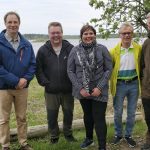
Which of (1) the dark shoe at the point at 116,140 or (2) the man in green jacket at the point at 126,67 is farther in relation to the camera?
(1) the dark shoe at the point at 116,140

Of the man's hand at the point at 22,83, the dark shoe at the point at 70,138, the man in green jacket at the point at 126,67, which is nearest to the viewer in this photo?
the man's hand at the point at 22,83

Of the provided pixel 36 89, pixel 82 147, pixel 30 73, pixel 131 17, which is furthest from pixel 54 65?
pixel 36 89

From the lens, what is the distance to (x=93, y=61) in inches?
275

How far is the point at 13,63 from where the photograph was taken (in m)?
6.93

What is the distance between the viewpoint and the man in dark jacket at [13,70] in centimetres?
689

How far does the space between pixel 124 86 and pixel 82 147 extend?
151cm

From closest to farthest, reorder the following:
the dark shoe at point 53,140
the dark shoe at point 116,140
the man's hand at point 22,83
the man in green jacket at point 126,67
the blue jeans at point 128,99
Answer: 1. the man's hand at point 22,83
2. the man in green jacket at point 126,67
3. the blue jeans at point 128,99
4. the dark shoe at point 116,140
5. the dark shoe at point 53,140

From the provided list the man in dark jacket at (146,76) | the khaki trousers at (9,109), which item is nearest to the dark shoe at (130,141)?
the man in dark jacket at (146,76)

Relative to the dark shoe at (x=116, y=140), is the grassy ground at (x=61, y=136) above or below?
below

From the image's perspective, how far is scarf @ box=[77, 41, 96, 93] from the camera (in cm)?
697

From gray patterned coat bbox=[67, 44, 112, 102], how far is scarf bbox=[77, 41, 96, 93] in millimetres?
63

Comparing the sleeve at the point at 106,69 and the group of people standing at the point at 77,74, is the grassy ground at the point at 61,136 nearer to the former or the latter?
the group of people standing at the point at 77,74

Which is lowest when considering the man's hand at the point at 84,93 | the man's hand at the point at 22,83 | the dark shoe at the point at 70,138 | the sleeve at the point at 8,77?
the dark shoe at the point at 70,138

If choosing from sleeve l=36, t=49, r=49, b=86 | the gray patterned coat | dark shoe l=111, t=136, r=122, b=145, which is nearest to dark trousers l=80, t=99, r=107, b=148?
the gray patterned coat
